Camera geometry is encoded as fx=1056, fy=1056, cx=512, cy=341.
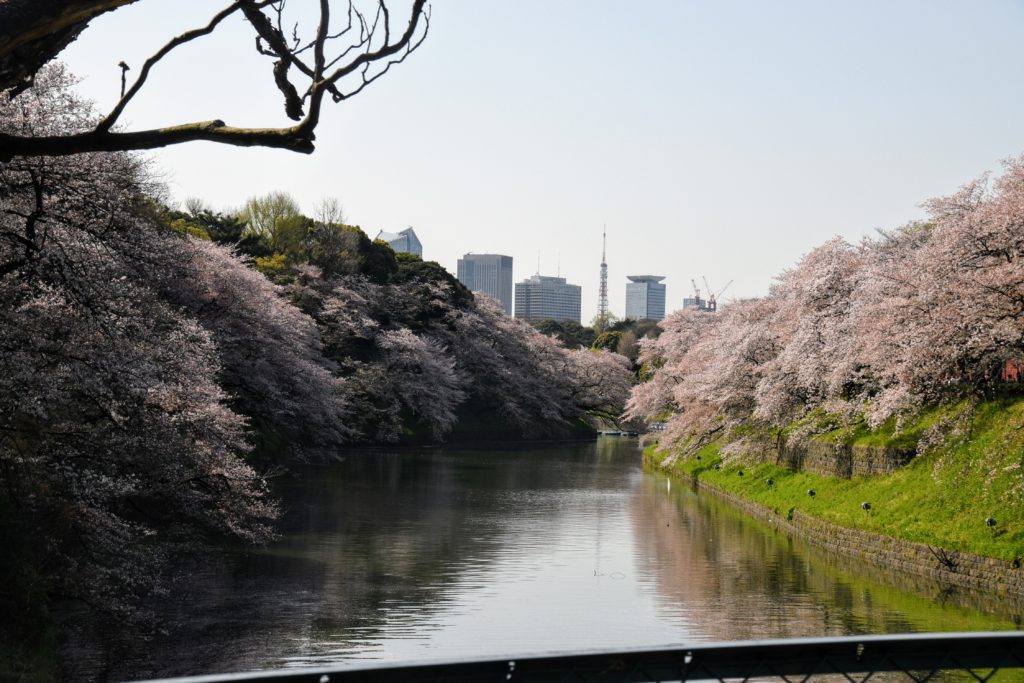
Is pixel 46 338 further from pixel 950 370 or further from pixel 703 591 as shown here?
pixel 950 370

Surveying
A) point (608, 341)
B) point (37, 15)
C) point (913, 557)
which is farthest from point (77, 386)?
point (608, 341)

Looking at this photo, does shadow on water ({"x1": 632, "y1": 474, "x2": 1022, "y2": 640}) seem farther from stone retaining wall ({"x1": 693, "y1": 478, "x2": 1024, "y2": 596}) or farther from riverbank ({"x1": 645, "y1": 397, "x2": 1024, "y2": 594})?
riverbank ({"x1": 645, "y1": 397, "x2": 1024, "y2": 594})

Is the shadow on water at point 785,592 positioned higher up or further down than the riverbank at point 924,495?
further down

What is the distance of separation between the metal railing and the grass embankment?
16925 millimetres

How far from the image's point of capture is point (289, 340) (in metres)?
46.6

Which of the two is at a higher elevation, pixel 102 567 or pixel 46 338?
pixel 46 338

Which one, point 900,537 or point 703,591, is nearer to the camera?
point 703,591

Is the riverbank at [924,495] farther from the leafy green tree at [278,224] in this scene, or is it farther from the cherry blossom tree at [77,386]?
the leafy green tree at [278,224]

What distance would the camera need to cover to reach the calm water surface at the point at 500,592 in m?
17.8

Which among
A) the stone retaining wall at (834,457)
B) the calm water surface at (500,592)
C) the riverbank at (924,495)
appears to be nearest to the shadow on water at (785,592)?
the calm water surface at (500,592)

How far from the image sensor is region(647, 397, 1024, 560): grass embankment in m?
23.3

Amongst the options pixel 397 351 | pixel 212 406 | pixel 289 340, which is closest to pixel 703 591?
pixel 212 406

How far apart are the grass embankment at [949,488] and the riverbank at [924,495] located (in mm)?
32

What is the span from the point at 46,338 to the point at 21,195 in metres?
2.45
